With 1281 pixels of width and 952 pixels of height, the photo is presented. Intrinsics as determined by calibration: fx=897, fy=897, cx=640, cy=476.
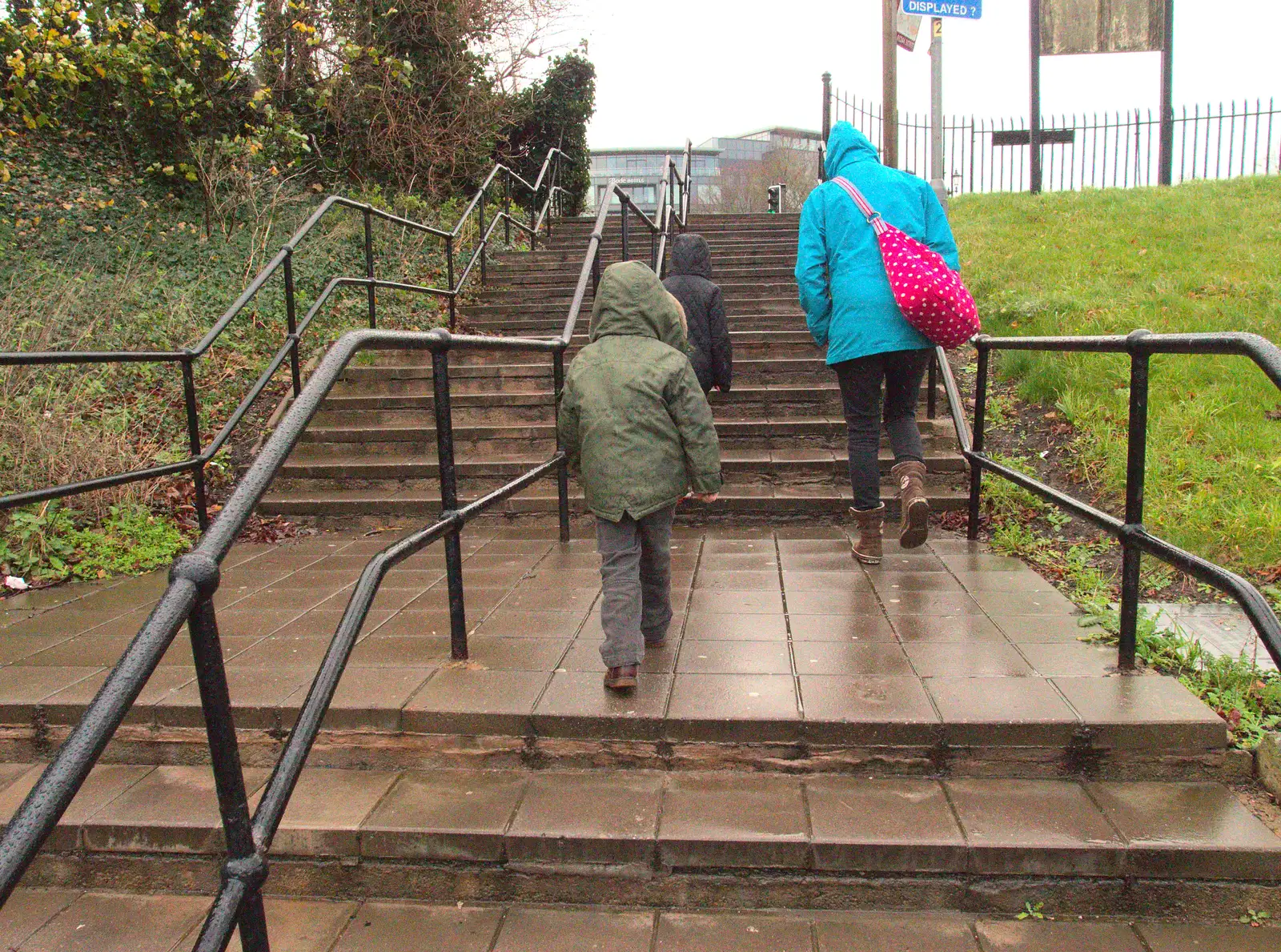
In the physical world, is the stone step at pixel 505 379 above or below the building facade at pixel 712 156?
below

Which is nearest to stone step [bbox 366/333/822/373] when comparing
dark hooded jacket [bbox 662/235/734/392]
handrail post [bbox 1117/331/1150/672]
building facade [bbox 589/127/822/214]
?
dark hooded jacket [bbox 662/235/734/392]

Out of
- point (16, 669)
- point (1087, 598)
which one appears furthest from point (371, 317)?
point (1087, 598)

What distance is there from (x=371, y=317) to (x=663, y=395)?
14.8 feet

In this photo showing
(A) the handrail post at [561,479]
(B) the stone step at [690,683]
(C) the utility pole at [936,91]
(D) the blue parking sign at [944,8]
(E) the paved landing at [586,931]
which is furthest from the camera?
(C) the utility pole at [936,91]

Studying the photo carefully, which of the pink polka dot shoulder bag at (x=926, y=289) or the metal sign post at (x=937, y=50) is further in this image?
the metal sign post at (x=937, y=50)

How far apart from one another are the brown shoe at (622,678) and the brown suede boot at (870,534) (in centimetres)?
163

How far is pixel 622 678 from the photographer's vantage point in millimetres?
2461

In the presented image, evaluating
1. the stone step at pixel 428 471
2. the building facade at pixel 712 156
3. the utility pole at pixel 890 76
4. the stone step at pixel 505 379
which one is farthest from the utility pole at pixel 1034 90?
the building facade at pixel 712 156

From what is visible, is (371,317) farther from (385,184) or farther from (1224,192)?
(1224,192)

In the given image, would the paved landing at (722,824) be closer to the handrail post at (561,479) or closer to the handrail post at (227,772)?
the handrail post at (227,772)

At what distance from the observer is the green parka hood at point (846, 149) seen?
12.3 ft

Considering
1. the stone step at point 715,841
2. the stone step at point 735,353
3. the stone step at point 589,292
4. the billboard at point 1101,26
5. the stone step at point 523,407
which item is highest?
the billboard at point 1101,26

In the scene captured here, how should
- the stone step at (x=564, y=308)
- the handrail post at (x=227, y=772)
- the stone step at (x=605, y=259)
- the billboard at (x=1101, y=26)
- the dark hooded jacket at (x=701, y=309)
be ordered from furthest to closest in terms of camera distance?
1. the billboard at (x=1101, y=26)
2. the stone step at (x=605, y=259)
3. the stone step at (x=564, y=308)
4. the dark hooded jacket at (x=701, y=309)
5. the handrail post at (x=227, y=772)

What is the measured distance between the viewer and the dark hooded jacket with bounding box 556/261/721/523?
8.32ft
